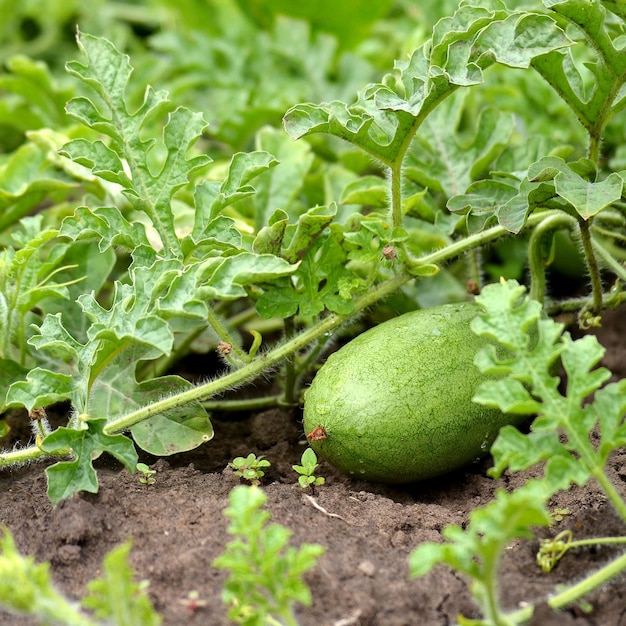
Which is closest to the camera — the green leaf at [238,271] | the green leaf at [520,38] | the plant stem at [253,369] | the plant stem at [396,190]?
the green leaf at [238,271]

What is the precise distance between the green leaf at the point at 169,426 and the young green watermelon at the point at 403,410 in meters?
0.32

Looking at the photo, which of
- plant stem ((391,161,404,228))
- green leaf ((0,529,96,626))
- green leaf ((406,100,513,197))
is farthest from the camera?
green leaf ((406,100,513,197))

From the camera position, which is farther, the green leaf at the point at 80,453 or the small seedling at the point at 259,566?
the green leaf at the point at 80,453

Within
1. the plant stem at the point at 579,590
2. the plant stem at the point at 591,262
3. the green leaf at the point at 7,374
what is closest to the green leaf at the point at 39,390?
the green leaf at the point at 7,374

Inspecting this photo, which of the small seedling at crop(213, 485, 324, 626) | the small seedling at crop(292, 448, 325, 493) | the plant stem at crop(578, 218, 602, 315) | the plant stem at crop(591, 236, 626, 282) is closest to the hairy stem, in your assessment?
the small seedling at crop(292, 448, 325, 493)

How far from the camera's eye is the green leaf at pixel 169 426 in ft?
7.73

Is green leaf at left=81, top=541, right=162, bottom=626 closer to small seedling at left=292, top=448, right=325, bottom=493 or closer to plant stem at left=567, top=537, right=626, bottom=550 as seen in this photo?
small seedling at left=292, top=448, right=325, bottom=493

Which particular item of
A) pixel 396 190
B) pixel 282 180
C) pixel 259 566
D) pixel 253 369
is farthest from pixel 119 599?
pixel 282 180

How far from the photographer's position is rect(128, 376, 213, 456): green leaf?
7.73 ft

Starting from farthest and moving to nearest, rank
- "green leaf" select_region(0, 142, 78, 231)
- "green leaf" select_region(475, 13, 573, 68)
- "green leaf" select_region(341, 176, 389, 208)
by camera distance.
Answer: "green leaf" select_region(0, 142, 78, 231)
"green leaf" select_region(341, 176, 389, 208)
"green leaf" select_region(475, 13, 573, 68)

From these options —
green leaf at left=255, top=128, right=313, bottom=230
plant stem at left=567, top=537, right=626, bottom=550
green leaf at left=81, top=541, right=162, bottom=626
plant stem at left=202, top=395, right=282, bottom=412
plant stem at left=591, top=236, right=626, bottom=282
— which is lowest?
plant stem at left=202, top=395, right=282, bottom=412

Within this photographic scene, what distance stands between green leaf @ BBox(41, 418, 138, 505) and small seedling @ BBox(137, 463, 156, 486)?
0.61ft

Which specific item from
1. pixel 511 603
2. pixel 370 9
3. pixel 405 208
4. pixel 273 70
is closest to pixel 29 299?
pixel 405 208

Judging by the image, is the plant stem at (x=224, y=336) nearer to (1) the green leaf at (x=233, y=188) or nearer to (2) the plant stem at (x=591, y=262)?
(1) the green leaf at (x=233, y=188)
